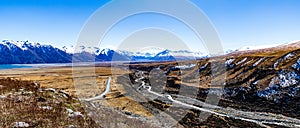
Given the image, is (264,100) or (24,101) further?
(264,100)

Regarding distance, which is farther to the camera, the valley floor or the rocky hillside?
the rocky hillside

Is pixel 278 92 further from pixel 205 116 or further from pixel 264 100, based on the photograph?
pixel 205 116

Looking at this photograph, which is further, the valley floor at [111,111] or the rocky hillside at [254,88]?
the rocky hillside at [254,88]

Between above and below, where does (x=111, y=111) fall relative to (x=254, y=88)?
above

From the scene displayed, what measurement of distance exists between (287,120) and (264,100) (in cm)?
2805

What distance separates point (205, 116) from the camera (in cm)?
6209

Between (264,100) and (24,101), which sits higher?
(24,101)

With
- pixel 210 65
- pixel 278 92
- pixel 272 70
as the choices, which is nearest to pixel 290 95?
pixel 278 92

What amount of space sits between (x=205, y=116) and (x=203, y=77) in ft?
285

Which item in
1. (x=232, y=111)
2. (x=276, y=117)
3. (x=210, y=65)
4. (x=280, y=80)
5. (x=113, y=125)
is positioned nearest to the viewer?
(x=113, y=125)

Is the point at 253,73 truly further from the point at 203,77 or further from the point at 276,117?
the point at 276,117

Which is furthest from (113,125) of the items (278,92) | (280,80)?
(280,80)

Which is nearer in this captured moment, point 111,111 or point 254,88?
point 111,111

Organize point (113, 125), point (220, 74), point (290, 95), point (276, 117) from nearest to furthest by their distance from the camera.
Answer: point (113, 125) < point (276, 117) < point (290, 95) < point (220, 74)
